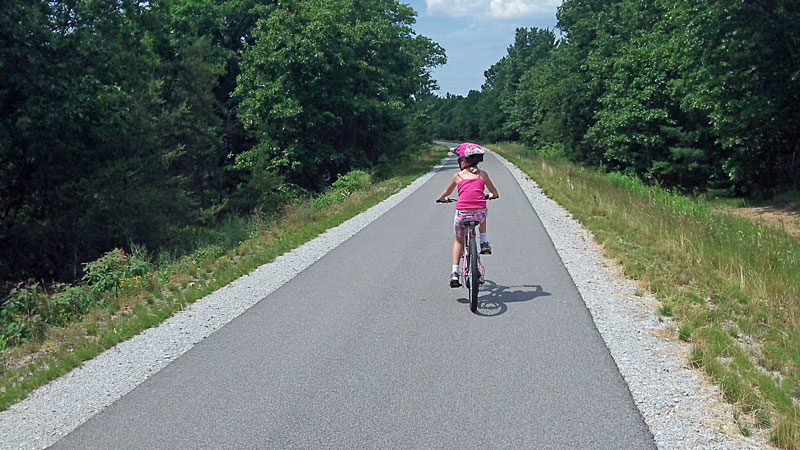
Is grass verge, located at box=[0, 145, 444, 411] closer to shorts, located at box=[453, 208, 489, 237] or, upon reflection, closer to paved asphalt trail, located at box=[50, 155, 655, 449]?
paved asphalt trail, located at box=[50, 155, 655, 449]

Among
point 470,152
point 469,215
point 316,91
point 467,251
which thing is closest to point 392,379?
point 467,251

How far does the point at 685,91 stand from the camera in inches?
1078

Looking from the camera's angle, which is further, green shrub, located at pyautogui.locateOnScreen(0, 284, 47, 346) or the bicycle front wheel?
green shrub, located at pyautogui.locateOnScreen(0, 284, 47, 346)

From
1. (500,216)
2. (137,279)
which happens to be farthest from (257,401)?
(500,216)

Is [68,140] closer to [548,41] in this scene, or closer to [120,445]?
[120,445]

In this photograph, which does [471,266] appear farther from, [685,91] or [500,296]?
[685,91]

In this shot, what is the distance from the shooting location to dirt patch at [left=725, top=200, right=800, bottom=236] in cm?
2233

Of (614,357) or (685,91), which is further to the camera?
(685,91)

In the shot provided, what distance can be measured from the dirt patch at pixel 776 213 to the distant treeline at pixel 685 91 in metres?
1.51

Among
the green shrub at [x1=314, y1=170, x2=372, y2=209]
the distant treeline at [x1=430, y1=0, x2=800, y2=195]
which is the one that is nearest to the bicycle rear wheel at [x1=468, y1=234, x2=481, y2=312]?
the green shrub at [x1=314, y1=170, x2=372, y2=209]

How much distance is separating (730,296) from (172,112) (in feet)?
82.8

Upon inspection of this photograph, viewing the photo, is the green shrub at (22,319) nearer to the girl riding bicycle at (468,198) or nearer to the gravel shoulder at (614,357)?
the gravel shoulder at (614,357)

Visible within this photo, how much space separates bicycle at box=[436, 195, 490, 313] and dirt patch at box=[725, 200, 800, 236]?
17.5 metres

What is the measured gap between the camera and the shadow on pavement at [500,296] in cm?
754
